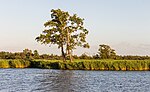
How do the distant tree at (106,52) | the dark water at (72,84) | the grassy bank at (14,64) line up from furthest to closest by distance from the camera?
the distant tree at (106,52)
the grassy bank at (14,64)
the dark water at (72,84)

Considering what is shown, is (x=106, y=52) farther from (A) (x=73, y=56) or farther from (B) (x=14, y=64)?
(B) (x=14, y=64)

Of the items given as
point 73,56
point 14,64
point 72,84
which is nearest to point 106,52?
point 73,56

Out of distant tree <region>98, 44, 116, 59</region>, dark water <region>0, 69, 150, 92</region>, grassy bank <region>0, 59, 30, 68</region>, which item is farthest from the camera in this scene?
distant tree <region>98, 44, 116, 59</region>

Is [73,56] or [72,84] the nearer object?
[72,84]

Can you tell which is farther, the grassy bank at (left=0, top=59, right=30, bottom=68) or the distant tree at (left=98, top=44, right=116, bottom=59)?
the distant tree at (left=98, top=44, right=116, bottom=59)

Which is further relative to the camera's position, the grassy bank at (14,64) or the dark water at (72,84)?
the grassy bank at (14,64)

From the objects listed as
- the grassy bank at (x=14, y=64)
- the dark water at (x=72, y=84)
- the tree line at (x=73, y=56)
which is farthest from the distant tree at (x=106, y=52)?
the dark water at (x=72, y=84)

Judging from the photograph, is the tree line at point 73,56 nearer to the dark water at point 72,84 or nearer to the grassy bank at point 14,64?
the grassy bank at point 14,64

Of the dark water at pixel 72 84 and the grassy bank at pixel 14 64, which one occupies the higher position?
the grassy bank at pixel 14 64

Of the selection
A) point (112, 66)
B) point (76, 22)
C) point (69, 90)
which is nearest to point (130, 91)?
point (69, 90)

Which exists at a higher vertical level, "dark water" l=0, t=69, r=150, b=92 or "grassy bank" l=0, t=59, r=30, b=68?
"grassy bank" l=0, t=59, r=30, b=68

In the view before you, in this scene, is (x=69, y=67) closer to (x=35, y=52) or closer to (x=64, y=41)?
(x=64, y=41)

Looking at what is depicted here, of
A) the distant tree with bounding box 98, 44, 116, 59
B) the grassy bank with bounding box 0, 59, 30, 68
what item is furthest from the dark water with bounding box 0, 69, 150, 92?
the distant tree with bounding box 98, 44, 116, 59

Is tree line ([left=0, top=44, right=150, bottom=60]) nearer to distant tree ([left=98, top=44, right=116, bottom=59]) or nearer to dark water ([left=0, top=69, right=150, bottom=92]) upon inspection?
distant tree ([left=98, top=44, right=116, bottom=59])
